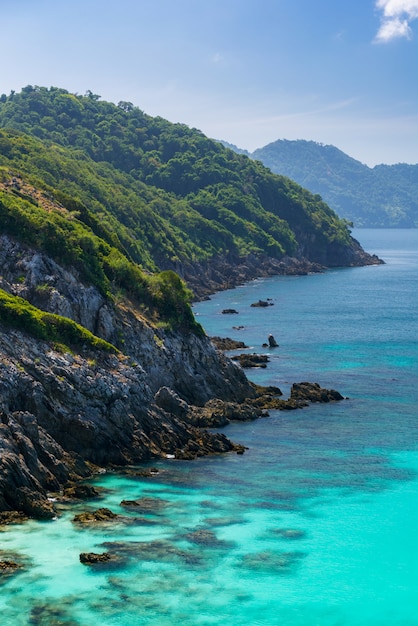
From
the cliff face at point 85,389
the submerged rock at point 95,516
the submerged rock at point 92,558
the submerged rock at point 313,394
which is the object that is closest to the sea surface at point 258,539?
the submerged rock at point 92,558

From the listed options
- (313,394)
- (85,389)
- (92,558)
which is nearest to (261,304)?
(313,394)

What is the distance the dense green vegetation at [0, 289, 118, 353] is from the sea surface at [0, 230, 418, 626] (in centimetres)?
1314

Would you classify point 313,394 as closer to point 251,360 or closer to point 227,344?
point 251,360

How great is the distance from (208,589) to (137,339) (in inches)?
1549

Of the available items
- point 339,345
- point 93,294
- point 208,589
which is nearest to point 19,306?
point 93,294

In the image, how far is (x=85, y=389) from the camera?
2596 inches

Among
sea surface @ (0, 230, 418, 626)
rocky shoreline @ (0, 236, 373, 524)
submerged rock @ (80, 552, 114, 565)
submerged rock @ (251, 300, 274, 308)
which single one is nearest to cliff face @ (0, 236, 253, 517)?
rocky shoreline @ (0, 236, 373, 524)

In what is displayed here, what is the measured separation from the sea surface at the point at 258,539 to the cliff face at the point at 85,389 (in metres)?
3.16

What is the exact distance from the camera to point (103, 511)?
5341cm

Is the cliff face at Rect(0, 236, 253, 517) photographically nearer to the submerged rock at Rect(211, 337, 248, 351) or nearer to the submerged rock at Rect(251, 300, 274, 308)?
the submerged rock at Rect(211, 337, 248, 351)

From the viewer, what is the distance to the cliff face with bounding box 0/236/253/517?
5750 centimetres

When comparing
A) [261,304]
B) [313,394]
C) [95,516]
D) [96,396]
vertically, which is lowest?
[95,516]

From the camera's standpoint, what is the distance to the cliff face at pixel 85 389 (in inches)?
2264

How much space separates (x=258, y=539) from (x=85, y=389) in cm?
2142
